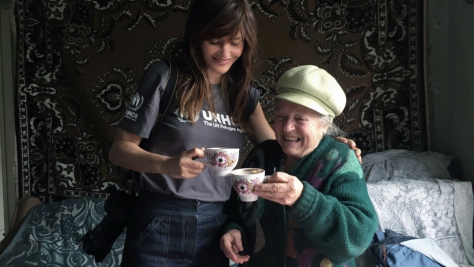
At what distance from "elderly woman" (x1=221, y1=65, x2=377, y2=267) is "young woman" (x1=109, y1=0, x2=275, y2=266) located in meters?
0.11

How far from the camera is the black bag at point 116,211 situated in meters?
1.37

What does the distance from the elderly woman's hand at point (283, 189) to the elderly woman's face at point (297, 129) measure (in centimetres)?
21

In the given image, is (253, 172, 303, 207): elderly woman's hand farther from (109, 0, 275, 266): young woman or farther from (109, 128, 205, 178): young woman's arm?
(109, 0, 275, 266): young woman

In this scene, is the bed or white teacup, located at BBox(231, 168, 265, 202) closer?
white teacup, located at BBox(231, 168, 265, 202)

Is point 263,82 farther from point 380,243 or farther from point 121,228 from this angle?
point 121,228

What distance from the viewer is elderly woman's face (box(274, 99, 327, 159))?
1.27 m

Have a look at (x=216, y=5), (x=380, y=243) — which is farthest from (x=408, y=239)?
(x=216, y=5)

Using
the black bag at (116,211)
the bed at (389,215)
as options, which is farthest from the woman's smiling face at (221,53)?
the bed at (389,215)

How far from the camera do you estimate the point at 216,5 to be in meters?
1.33

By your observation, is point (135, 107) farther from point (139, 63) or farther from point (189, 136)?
point (139, 63)

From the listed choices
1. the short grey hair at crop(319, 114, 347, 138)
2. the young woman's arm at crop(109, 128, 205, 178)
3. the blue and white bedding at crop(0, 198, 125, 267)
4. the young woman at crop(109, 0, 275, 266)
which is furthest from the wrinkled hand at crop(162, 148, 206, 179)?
the blue and white bedding at crop(0, 198, 125, 267)

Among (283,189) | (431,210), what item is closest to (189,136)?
(283,189)

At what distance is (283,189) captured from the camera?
3.55 ft

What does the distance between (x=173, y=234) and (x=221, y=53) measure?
0.55 m
